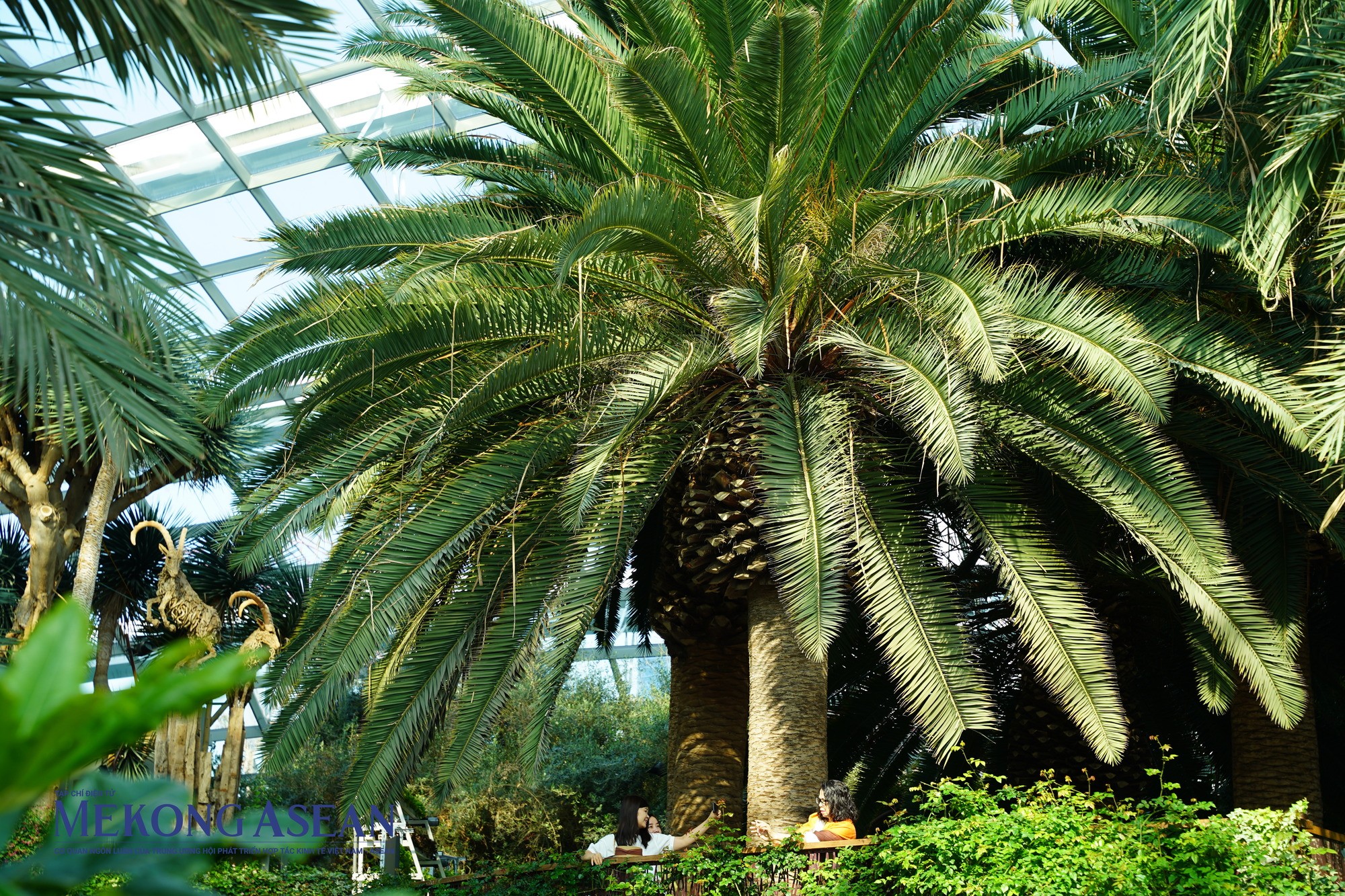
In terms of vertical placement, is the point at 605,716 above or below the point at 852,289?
below

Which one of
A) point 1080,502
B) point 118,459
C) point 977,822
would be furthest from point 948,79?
point 118,459

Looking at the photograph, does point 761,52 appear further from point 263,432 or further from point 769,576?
point 263,432

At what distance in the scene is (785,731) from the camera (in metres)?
7.55

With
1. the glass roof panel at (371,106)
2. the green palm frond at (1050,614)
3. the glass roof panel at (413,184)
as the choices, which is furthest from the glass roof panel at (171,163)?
the green palm frond at (1050,614)

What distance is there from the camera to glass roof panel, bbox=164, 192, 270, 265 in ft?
57.6

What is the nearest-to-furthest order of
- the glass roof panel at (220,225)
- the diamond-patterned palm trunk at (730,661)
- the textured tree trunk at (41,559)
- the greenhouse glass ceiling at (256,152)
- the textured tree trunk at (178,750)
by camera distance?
the diamond-patterned palm trunk at (730,661) < the textured tree trunk at (178,750) < the textured tree trunk at (41,559) < the greenhouse glass ceiling at (256,152) < the glass roof panel at (220,225)

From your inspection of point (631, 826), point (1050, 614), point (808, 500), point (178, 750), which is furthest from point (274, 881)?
point (1050, 614)

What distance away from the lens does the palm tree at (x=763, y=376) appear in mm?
6746

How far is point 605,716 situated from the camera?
20.2m

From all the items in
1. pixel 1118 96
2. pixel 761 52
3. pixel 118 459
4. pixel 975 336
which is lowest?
pixel 118 459

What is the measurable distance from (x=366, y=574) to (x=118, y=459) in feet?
11.6

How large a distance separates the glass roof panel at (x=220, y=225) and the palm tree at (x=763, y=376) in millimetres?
10390

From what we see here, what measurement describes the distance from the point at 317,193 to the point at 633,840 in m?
12.2

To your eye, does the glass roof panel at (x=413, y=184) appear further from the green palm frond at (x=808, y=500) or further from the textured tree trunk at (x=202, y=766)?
the textured tree trunk at (x=202, y=766)
